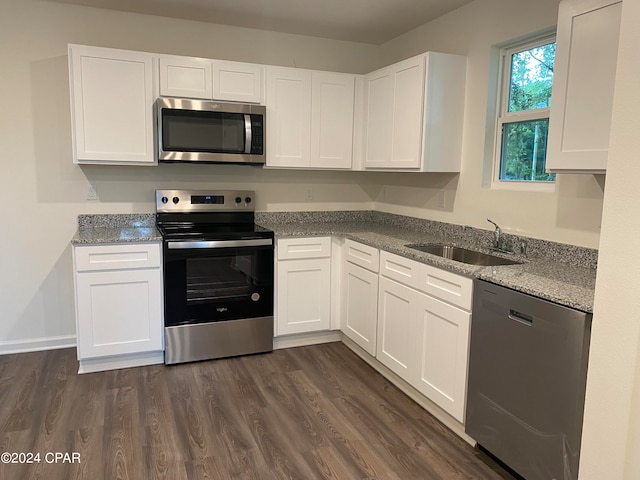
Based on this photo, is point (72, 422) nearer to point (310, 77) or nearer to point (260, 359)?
point (260, 359)

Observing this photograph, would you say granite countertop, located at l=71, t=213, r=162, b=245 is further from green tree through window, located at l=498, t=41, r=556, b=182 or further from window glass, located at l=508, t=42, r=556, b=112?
window glass, located at l=508, t=42, r=556, b=112

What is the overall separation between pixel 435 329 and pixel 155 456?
155 cm

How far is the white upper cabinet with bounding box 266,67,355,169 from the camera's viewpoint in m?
3.63

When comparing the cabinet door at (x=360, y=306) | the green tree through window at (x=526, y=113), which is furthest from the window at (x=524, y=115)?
the cabinet door at (x=360, y=306)

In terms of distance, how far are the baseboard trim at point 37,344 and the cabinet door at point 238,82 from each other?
2.14 metres

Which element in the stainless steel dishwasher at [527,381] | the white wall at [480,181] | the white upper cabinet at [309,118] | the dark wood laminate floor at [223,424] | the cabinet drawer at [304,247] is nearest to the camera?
the stainless steel dishwasher at [527,381]

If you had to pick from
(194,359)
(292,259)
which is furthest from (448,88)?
(194,359)

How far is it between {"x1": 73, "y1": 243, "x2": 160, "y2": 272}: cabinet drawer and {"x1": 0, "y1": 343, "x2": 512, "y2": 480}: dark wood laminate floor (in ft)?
2.38

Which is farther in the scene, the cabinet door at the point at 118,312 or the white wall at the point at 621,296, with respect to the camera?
the cabinet door at the point at 118,312

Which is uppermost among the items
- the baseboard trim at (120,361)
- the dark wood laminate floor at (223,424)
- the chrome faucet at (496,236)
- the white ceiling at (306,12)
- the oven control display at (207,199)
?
the white ceiling at (306,12)

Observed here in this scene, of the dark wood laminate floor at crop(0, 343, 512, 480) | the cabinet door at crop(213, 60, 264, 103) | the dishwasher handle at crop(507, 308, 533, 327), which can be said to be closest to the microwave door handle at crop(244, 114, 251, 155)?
the cabinet door at crop(213, 60, 264, 103)

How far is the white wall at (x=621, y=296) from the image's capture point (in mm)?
1169

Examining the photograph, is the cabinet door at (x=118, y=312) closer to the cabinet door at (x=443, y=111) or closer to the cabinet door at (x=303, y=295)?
the cabinet door at (x=303, y=295)

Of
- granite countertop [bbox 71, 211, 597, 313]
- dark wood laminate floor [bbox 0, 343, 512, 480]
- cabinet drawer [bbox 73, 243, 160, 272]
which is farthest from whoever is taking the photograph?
cabinet drawer [bbox 73, 243, 160, 272]
